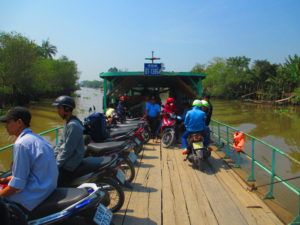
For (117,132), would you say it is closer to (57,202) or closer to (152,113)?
(152,113)

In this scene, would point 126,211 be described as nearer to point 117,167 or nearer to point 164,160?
point 117,167

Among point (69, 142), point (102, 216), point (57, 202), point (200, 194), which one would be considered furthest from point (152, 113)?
point (57, 202)

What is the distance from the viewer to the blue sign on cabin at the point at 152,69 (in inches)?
363

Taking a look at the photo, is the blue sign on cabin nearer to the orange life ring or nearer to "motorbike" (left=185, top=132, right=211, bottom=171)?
"motorbike" (left=185, top=132, right=211, bottom=171)

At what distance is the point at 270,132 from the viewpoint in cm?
→ 1983

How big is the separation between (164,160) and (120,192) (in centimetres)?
291

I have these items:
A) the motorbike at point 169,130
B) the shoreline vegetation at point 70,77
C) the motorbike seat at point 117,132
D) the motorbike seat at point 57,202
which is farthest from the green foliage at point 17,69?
the motorbike seat at point 57,202

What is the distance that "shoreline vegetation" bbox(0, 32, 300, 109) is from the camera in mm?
29797

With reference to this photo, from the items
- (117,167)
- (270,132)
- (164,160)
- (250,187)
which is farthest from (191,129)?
(270,132)

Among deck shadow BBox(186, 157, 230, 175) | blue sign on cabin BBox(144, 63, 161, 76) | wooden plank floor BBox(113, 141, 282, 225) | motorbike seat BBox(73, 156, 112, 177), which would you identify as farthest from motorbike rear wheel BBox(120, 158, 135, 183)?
blue sign on cabin BBox(144, 63, 161, 76)

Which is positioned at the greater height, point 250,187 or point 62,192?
point 62,192

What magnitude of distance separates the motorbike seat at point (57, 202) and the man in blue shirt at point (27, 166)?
0.16 ft

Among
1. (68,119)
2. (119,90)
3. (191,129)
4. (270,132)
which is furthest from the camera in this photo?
(270,132)

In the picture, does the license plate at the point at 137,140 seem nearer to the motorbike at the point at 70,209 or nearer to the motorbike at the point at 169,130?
the motorbike at the point at 169,130
